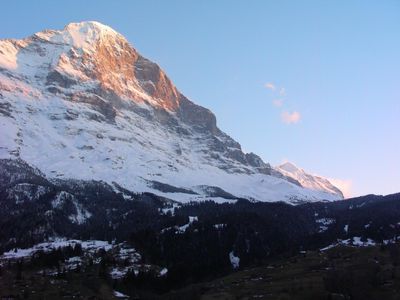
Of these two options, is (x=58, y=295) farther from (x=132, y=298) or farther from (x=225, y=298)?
(x=225, y=298)

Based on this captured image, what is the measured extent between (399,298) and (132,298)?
81513mm

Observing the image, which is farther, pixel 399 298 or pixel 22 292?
pixel 22 292

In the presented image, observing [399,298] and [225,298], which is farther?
[225,298]

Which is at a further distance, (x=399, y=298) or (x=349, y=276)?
(x=349, y=276)

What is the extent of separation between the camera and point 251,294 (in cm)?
19800

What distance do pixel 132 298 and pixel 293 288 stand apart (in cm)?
5132

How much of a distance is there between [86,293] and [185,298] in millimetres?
31674

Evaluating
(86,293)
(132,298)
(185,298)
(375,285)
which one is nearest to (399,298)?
(375,285)

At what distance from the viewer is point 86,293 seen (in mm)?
195875

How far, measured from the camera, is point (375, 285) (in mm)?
189125

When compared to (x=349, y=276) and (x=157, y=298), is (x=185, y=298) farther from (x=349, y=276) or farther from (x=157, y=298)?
Answer: (x=349, y=276)

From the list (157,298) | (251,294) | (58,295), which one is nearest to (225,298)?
(251,294)

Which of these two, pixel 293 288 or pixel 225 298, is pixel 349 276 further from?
pixel 225 298

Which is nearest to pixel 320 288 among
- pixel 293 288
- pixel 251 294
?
pixel 293 288
